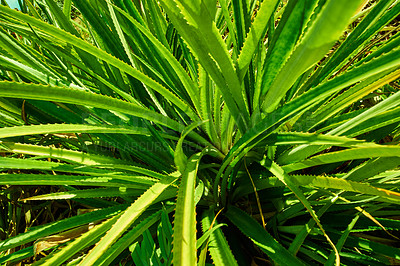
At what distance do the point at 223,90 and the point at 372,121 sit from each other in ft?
0.85

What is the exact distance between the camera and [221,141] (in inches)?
23.6

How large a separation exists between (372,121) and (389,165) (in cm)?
8

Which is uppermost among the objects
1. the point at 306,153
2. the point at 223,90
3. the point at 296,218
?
the point at 223,90

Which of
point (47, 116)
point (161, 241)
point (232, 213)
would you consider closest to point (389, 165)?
point (232, 213)

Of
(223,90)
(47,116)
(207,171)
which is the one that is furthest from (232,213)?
(47,116)

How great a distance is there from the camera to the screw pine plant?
0.35 m

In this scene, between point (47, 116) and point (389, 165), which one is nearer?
point (389, 165)

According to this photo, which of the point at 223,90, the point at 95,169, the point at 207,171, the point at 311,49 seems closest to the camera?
the point at 311,49

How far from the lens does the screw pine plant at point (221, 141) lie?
13.9 inches

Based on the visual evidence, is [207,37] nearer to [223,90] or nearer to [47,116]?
[223,90]

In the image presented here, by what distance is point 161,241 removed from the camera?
458 millimetres

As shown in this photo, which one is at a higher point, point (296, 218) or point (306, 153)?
point (306, 153)

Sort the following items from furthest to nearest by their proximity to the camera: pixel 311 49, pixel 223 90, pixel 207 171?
pixel 207 171
pixel 223 90
pixel 311 49

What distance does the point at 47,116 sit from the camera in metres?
0.71
